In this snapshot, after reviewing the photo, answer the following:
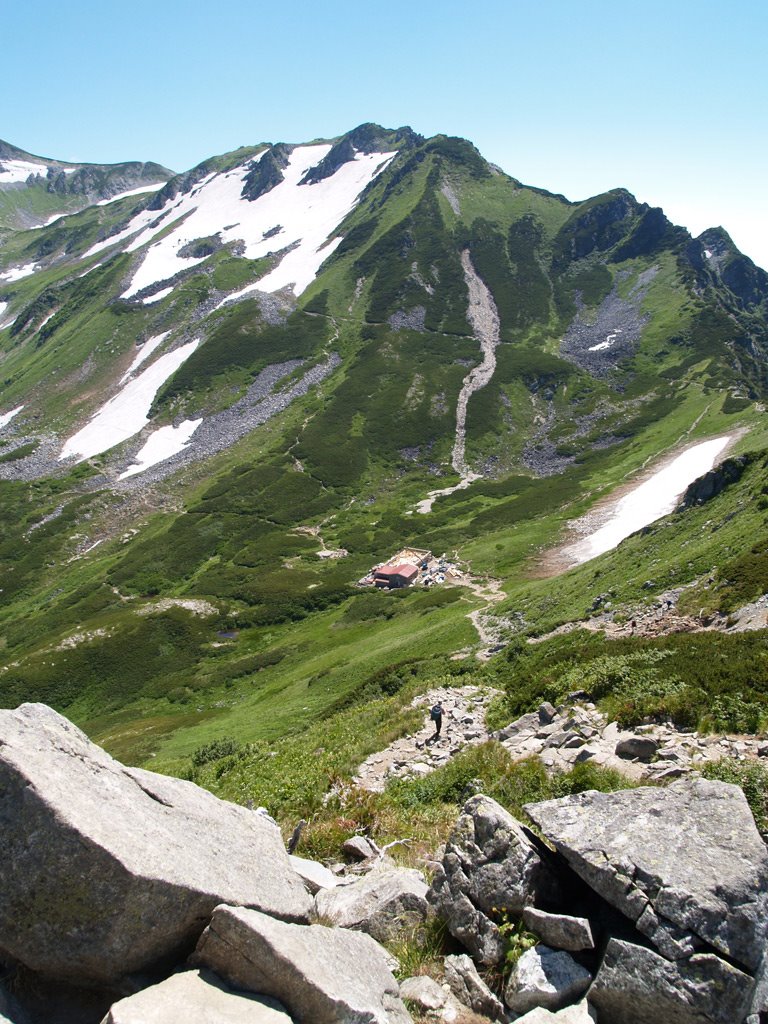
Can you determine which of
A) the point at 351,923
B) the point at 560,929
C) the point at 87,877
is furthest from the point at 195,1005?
the point at 560,929

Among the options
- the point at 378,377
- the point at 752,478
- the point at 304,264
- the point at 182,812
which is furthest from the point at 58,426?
the point at 182,812

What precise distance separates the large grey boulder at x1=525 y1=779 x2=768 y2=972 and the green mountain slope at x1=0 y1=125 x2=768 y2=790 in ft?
57.9

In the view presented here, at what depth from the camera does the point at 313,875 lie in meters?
9.34

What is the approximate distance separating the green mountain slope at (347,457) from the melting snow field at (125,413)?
1415 mm

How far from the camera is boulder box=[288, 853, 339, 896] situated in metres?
9.03

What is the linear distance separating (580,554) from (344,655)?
2791cm

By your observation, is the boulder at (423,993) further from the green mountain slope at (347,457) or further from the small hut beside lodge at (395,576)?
the small hut beside lodge at (395,576)

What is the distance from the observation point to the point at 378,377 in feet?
439

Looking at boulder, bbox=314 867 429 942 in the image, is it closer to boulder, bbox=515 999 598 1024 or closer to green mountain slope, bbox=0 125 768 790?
boulder, bbox=515 999 598 1024

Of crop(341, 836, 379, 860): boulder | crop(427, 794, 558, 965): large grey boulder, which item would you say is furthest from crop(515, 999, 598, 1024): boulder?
crop(341, 836, 379, 860): boulder

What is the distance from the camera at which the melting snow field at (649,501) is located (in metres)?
62.7

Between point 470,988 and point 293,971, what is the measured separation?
2316mm

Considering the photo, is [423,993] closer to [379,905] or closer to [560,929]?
[379,905]

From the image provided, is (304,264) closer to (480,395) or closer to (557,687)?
(480,395)
